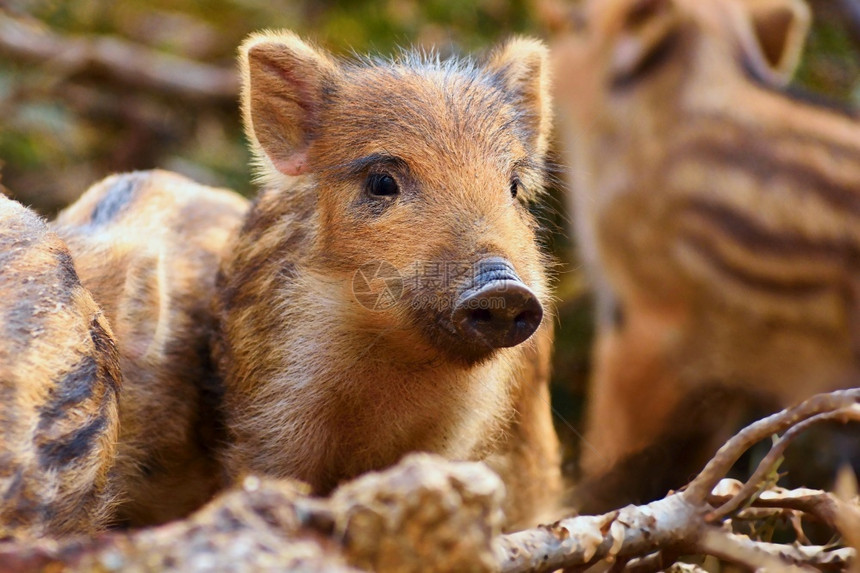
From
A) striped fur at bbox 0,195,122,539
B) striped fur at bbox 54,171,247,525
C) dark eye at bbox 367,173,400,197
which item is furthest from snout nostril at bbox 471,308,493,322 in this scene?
striped fur at bbox 54,171,247,525

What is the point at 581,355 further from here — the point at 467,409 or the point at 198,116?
the point at 467,409

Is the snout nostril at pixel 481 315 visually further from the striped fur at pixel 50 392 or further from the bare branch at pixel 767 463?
the striped fur at pixel 50 392

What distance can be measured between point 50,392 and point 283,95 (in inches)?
54.2

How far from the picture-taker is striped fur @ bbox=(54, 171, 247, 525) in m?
3.09

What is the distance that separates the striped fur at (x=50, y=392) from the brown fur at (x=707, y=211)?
2812 millimetres

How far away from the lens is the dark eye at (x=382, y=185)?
113 inches

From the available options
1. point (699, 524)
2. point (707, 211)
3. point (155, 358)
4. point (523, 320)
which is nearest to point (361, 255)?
point (523, 320)

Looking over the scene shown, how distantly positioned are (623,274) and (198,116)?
2.81m

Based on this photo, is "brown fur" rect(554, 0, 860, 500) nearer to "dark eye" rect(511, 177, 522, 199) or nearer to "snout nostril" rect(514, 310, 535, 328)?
"dark eye" rect(511, 177, 522, 199)

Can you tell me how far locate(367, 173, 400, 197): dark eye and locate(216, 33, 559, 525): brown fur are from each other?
0.02m

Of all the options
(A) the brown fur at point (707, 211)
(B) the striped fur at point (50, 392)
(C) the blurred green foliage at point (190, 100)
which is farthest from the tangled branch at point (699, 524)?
(C) the blurred green foliage at point (190, 100)

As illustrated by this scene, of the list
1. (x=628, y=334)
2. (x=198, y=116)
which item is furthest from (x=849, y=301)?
(x=198, y=116)

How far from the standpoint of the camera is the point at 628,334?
20.2 feet

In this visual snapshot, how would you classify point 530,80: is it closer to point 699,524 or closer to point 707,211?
point 699,524
